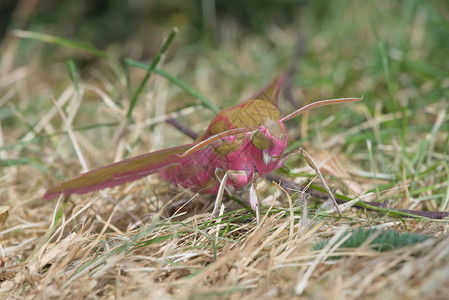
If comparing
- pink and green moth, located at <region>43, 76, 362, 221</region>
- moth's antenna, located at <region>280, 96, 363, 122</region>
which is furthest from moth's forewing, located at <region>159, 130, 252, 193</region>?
moth's antenna, located at <region>280, 96, 363, 122</region>

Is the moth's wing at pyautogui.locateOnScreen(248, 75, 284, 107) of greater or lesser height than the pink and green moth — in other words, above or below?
above

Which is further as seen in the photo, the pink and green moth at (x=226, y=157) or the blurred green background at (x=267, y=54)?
the blurred green background at (x=267, y=54)

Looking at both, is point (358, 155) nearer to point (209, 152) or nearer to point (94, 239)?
point (209, 152)

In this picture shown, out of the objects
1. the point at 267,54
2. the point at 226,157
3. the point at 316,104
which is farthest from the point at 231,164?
the point at 267,54

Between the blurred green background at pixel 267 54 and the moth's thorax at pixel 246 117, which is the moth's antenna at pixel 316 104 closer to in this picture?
the moth's thorax at pixel 246 117

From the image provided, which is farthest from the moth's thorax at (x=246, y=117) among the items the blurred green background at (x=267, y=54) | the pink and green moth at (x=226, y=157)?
the blurred green background at (x=267, y=54)

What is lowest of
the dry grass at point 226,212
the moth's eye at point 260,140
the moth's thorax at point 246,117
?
the dry grass at point 226,212

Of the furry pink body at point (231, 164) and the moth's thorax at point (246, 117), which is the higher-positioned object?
the moth's thorax at point (246, 117)

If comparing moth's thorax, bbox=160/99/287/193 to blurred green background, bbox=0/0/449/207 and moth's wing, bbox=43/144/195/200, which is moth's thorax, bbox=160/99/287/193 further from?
blurred green background, bbox=0/0/449/207
